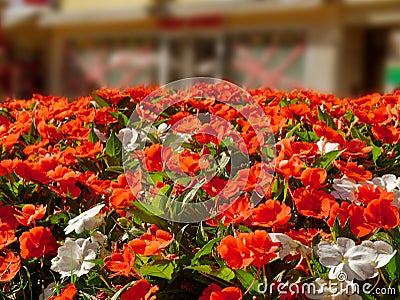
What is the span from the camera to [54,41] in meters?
19.4

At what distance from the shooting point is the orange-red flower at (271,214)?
73.6 inches

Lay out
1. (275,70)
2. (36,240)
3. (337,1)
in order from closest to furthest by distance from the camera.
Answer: (36,240) → (337,1) → (275,70)

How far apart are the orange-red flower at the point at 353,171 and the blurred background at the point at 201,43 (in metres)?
9.64

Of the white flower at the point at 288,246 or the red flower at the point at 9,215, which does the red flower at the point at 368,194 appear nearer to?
the white flower at the point at 288,246

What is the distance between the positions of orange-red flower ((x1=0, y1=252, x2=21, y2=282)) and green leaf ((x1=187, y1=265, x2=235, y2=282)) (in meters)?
0.52

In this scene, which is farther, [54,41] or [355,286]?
[54,41]

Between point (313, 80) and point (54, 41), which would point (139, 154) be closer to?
point (313, 80)

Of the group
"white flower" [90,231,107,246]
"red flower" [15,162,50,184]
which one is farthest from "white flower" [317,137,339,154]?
"red flower" [15,162,50,184]

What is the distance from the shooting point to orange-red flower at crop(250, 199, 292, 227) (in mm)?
1869

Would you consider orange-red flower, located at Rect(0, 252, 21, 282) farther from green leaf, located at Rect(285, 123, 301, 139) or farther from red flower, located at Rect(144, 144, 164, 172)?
green leaf, located at Rect(285, 123, 301, 139)

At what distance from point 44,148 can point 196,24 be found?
13845 millimetres

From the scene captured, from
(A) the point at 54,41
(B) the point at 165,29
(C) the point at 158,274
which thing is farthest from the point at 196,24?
(C) the point at 158,274

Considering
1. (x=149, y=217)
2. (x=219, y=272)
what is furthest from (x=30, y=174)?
(x=219, y=272)

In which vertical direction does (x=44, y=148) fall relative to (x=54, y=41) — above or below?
above
